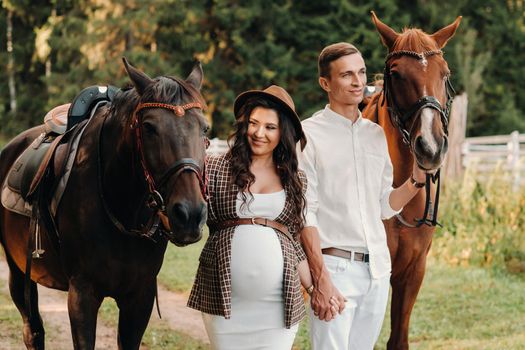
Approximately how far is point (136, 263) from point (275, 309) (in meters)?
0.92

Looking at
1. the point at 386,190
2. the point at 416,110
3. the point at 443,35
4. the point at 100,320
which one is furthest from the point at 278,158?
the point at 100,320

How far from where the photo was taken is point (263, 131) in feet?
11.7

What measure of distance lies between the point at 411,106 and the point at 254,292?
5.08 ft

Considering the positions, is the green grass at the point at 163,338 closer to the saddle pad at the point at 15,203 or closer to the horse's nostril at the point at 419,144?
the saddle pad at the point at 15,203

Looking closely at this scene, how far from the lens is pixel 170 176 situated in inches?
131

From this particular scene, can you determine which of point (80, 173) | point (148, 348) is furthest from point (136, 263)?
point (148, 348)

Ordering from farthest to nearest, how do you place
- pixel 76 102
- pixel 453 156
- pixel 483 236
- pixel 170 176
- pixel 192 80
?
pixel 453 156 < pixel 483 236 < pixel 76 102 < pixel 192 80 < pixel 170 176

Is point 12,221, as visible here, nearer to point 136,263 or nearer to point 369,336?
point 136,263

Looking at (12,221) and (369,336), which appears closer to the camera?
(369,336)

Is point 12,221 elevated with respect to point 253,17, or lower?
lower

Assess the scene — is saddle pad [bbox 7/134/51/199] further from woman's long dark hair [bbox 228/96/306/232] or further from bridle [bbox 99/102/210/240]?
woman's long dark hair [bbox 228/96/306/232]

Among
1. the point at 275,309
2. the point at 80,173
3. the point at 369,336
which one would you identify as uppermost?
the point at 80,173

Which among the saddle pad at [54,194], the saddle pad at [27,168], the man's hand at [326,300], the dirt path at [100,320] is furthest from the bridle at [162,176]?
the dirt path at [100,320]

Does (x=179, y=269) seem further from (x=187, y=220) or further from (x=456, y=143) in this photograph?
(x=187, y=220)
